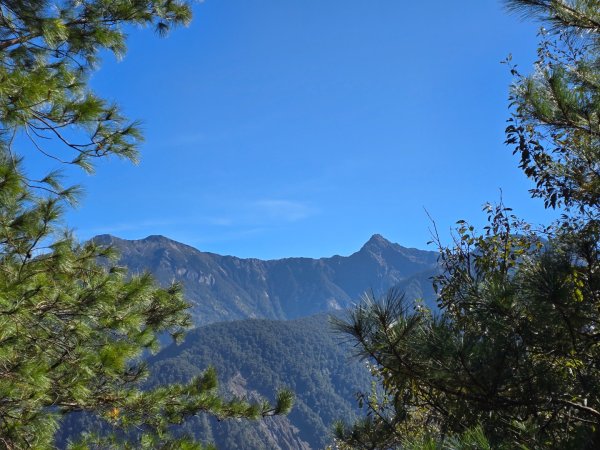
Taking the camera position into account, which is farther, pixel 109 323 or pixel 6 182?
pixel 109 323

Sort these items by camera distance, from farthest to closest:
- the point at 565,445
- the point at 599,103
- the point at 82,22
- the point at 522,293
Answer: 1. the point at 82,22
2. the point at 599,103
3. the point at 522,293
4. the point at 565,445

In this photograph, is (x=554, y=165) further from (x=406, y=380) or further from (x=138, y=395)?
(x=138, y=395)

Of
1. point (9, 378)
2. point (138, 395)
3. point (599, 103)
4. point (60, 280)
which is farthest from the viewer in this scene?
point (138, 395)

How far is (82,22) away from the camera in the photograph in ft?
17.7

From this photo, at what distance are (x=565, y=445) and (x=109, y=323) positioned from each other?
4126mm

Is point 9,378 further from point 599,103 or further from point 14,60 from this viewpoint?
point 599,103

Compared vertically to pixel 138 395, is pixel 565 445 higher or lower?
lower

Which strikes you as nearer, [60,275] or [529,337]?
[529,337]

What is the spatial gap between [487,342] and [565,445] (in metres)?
0.66

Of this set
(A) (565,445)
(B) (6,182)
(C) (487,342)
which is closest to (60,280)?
(B) (6,182)

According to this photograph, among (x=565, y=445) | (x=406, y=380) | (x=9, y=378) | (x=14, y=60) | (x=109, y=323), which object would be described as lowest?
(x=565, y=445)

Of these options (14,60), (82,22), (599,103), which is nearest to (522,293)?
(599,103)

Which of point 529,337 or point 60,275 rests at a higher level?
point 60,275

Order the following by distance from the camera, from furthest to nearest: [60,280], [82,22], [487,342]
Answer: [82,22]
[60,280]
[487,342]
